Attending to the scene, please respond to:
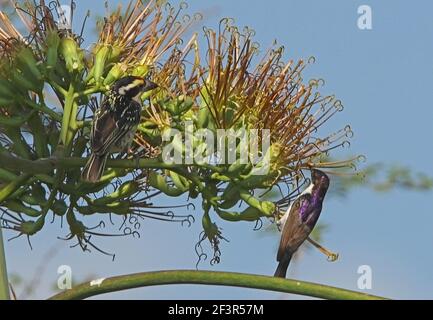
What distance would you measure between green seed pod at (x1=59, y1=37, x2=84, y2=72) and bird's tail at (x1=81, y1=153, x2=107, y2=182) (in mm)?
344

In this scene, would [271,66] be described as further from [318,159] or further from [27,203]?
[27,203]

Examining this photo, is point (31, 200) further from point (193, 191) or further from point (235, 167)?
point (235, 167)

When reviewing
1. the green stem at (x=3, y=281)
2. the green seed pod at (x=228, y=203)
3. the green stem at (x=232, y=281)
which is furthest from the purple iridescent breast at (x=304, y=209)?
the green stem at (x=232, y=281)

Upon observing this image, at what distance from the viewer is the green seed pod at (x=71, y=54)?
4.42 m

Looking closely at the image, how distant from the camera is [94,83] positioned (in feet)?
14.7

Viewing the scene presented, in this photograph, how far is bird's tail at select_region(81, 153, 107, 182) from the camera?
4250 mm

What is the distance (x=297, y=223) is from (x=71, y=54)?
112cm

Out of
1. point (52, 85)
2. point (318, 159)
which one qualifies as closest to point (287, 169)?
point (318, 159)

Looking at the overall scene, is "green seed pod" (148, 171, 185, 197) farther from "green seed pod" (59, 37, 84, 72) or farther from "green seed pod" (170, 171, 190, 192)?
"green seed pod" (59, 37, 84, 72)

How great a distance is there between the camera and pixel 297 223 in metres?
4.82

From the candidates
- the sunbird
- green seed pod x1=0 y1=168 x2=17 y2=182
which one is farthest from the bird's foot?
green seed pod x1=0 y1=168 x2=17 y2=182

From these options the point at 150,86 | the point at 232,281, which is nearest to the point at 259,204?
the point at 150,86

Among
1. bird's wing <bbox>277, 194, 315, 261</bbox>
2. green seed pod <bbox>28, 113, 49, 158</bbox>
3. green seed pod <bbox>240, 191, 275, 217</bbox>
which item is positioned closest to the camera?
green seed pod <bbox>240, 191, 275, 217</bbox>

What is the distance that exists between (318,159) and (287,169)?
9.5 inches
